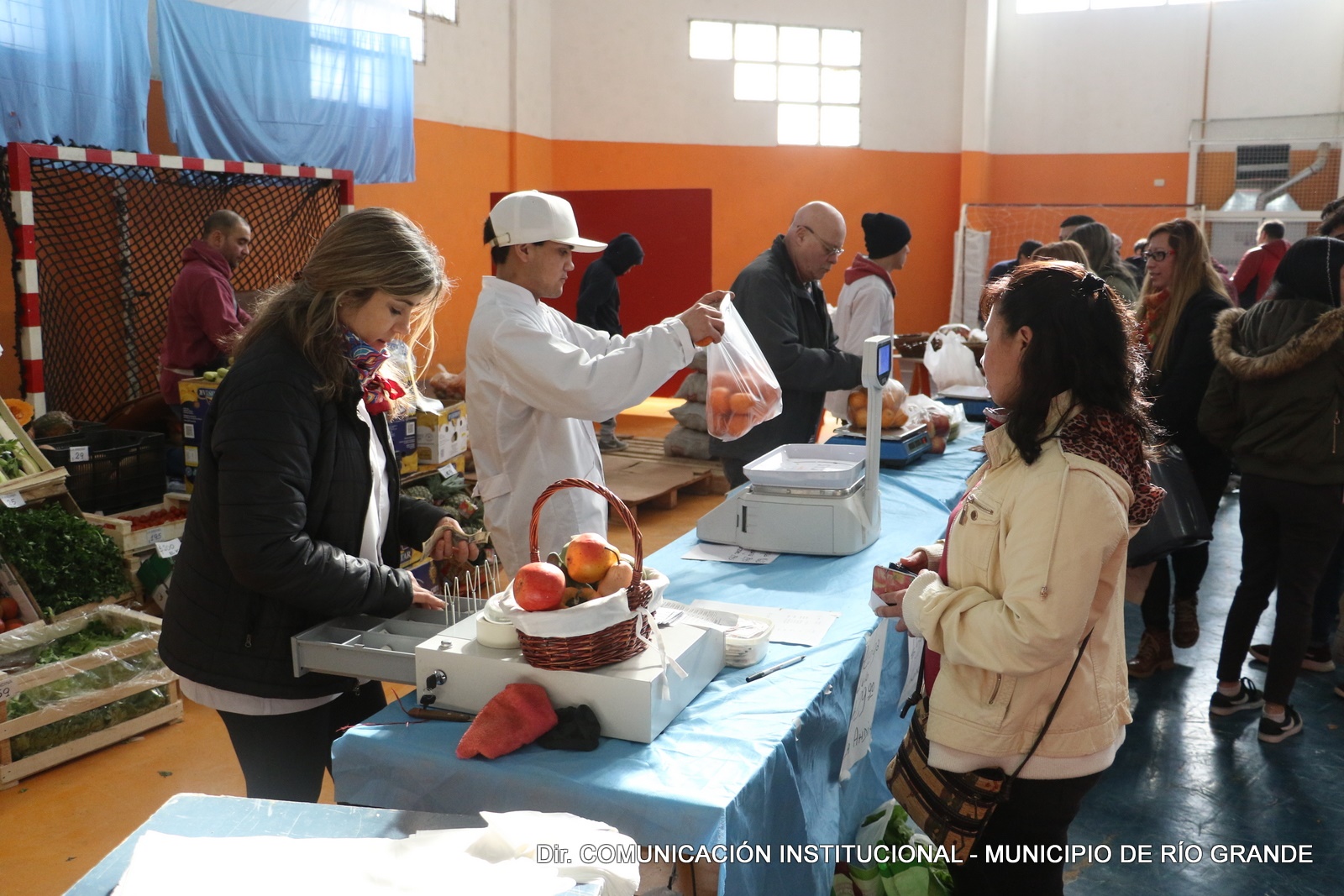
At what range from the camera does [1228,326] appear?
3381 mm

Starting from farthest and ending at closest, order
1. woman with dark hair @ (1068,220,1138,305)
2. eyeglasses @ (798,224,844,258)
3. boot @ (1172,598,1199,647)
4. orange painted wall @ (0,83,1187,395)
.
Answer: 1. orange painted wall @ (0,83,1187,395)
2. woman with dark hair @ (1068,220,1138,305)
3. boot @ (1172,598,1199,647)
4. eyeglasses @ (798,224,844,258)

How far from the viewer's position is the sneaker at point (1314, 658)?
4.03 m

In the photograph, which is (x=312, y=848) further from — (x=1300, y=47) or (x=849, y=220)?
(x=1300, y=47)

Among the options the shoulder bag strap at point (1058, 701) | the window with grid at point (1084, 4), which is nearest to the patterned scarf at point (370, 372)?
the shoulder bag strap at point (1058, 701)

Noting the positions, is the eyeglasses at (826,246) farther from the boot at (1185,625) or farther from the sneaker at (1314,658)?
the sneaker at (1314,658)

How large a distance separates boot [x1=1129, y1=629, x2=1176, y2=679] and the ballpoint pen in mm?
2460

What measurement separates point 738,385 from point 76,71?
13.2ft

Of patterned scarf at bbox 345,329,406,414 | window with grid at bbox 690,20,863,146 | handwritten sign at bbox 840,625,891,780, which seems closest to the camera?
patterned scarf at bbox 345,329,406,414

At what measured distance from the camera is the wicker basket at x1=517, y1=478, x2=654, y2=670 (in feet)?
5.41

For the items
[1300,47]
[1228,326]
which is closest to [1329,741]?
[1228,326]

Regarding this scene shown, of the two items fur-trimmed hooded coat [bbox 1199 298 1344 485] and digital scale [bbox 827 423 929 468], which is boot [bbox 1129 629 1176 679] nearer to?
fur-trimmed hooded coat [bbox 1199 298 1344 485]

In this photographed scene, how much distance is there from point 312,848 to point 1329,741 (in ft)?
11.1

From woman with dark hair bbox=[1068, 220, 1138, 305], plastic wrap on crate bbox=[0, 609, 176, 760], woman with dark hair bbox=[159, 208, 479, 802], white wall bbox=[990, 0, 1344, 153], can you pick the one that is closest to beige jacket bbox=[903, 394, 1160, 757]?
woman with dark hair bbox=[159, 208, 479, 802]

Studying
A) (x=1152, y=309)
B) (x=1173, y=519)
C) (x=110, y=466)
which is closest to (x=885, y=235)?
(x=1152, y=309)
